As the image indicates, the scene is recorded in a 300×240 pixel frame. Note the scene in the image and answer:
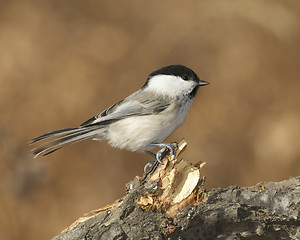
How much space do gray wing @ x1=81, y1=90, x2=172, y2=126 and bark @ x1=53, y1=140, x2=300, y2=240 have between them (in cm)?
58

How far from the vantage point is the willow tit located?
2920 millimetres

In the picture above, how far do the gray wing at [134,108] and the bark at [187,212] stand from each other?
1.89 ft

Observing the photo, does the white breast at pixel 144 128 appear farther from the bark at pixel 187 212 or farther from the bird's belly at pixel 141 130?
the bark at pixel 187 212

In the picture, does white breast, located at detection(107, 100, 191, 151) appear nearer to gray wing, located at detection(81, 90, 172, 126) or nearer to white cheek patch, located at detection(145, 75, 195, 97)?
gray wing, located at detection(81, 90, 172, 126)

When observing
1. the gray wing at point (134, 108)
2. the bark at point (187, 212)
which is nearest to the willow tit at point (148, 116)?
the gray wing at point (134, 108)

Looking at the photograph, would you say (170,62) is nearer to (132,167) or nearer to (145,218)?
(132,167)

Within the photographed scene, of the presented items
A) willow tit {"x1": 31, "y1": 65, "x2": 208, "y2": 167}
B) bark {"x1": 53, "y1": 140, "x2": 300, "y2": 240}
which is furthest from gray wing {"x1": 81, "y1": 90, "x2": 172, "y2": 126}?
bark {"x1": 53, "y1": 140, "x2": 300, "y2": 240}

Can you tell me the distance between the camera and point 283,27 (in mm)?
5117

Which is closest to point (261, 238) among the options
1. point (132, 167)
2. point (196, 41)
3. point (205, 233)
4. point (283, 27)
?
point (205, 233)

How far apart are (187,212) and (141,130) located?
31.9 inches

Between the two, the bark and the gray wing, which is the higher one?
the gray wing

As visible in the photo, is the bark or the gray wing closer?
the bark

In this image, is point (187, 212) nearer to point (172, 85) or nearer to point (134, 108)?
point (134, 108)

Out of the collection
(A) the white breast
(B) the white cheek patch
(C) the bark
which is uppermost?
(B) the white cheek patch
